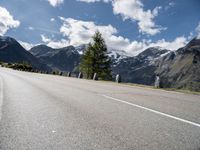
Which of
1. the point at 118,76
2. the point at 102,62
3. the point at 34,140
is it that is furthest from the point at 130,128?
the point at 102,62

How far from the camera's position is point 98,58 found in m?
53.4

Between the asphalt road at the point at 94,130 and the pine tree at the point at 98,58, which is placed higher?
the pine tree at the point at 98,58

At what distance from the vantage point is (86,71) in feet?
180

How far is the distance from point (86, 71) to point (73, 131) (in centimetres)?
5020

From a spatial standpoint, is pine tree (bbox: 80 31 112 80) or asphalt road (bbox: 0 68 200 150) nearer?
asphalt road (bbox: 0 68 200 150)

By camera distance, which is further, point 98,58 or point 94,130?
point 98,58

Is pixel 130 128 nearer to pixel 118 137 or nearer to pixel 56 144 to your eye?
pixel 118 137

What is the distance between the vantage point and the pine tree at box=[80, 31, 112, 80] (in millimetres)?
53162

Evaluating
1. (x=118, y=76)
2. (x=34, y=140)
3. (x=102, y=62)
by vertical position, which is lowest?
(x=34, y=140)

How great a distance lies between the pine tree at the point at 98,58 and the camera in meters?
53.2

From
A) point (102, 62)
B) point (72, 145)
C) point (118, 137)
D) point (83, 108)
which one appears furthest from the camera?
point (102, 62)

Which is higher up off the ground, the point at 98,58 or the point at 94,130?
the point at 98,58

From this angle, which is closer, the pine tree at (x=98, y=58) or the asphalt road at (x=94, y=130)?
the asphalt road at (x=94, y=130)

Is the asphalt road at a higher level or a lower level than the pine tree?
lower
